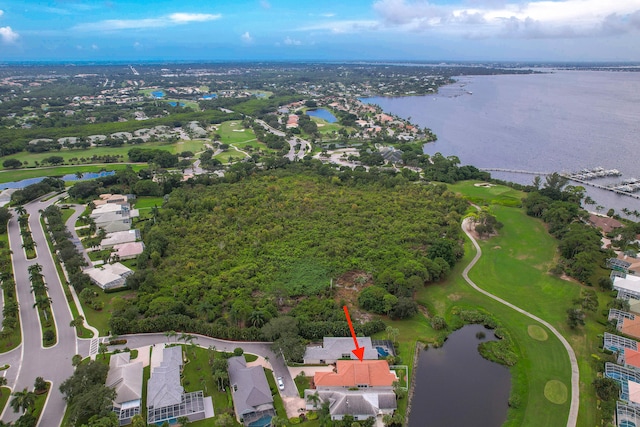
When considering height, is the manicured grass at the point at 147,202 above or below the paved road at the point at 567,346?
above

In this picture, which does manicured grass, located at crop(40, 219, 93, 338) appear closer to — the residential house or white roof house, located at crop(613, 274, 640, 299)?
the residential house

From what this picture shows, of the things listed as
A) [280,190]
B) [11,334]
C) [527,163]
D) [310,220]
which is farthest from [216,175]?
[527,163]

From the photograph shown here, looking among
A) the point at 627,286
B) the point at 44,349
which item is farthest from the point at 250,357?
the point at 627,286

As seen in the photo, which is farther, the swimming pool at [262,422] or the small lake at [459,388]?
the small lake at [459,388]

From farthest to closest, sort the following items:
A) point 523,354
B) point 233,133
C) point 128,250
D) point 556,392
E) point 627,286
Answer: point 233,133 < point 128,250 < point 627,286 < point 523,354 < point 556,392

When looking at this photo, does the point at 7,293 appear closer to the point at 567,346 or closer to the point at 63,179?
the point at 63,179

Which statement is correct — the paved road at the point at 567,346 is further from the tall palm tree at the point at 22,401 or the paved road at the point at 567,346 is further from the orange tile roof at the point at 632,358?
the tall palm tree at the point at 22,401

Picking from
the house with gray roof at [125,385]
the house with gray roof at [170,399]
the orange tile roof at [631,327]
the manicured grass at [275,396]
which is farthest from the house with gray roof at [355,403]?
the orange tile roof at [631,327]
